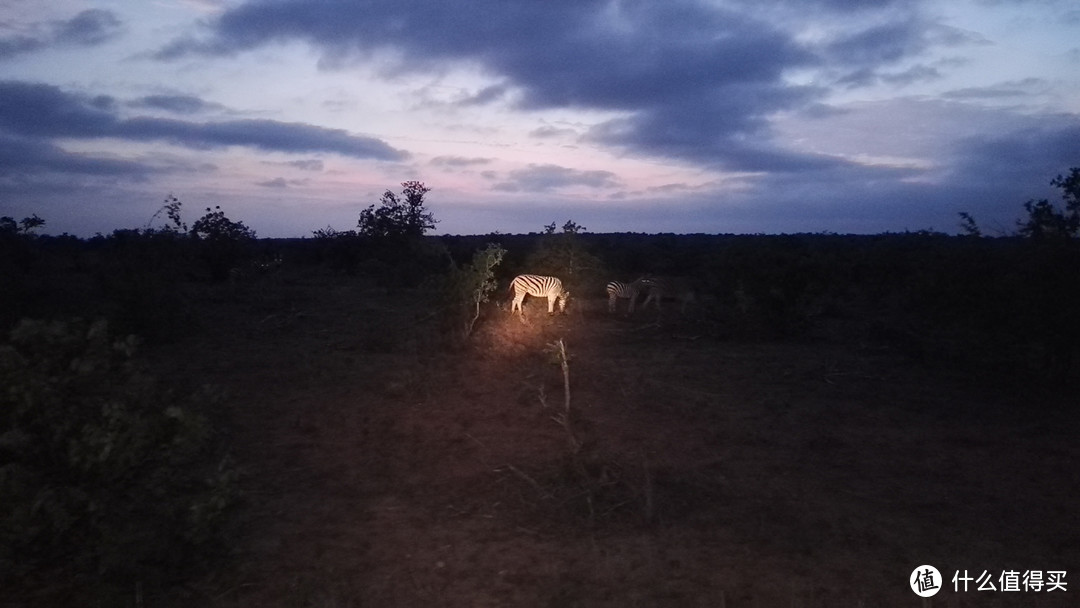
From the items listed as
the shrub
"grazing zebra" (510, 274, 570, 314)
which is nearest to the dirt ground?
the shrub

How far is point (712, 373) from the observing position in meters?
13.6

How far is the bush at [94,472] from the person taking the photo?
18.7 feet

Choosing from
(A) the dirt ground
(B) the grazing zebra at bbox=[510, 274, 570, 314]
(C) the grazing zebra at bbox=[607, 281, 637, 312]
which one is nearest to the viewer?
(A) the dirt ground

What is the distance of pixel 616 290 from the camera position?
22.2 meters

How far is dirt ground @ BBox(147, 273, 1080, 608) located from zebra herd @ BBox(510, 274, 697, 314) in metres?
4.15

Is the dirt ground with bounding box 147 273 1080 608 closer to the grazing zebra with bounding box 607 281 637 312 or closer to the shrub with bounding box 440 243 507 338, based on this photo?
the shrub with bounding box 440 243 507 338

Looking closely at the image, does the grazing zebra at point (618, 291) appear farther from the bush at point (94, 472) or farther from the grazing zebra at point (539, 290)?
the bush at point (94, 472)

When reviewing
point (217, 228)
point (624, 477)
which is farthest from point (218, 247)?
point (624, 477)

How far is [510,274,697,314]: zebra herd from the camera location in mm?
19547

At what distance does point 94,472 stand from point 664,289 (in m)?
17.9

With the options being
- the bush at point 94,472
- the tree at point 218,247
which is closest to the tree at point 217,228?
the tree at point 218,247

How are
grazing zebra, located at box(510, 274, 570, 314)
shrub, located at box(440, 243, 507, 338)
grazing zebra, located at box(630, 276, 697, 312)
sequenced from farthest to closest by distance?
grazing zebra, located at box(630, 276, 697, 312)
grazing zebra, located at box(510, 274, 570, 314)
shrub, located at box(440, 243, 507, 338)

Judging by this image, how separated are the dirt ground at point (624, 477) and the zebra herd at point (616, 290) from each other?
163 inches

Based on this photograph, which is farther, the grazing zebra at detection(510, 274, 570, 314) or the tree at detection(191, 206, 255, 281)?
the tree at detection(191, 206, 255, 281)
